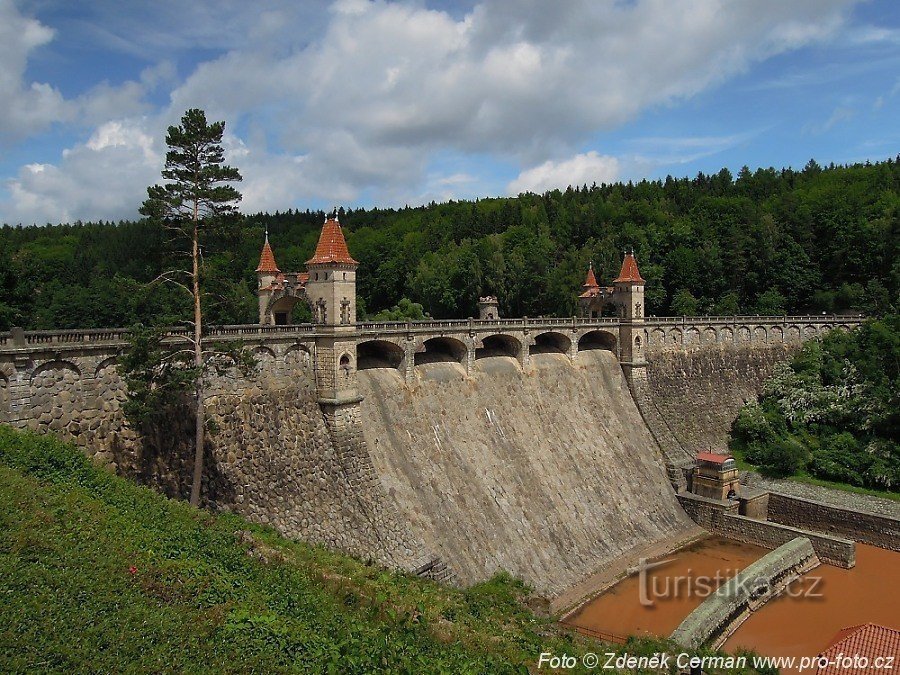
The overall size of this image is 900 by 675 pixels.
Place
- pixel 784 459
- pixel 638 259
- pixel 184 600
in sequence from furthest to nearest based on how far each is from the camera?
pixel 638 259 → pixel 784 459 → pixel 184 600

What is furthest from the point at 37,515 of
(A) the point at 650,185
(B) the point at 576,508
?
(A) the point at 650,185

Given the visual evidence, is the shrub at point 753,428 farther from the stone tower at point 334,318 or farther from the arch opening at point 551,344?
the stone tower at point 334,318

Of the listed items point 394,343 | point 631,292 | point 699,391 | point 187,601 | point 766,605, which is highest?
point 631,292

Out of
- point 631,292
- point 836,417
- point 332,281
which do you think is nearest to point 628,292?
point 631,292

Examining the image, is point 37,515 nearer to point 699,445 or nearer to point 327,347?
point 327,347

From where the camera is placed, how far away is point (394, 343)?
33.7 m

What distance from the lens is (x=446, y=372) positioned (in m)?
37.1

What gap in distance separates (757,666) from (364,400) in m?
20.2

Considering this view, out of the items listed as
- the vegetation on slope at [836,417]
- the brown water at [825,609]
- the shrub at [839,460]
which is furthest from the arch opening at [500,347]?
the shrub at [839,460]

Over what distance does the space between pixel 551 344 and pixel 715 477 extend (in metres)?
14.7

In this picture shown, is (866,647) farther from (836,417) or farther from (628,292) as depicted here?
(836,417)

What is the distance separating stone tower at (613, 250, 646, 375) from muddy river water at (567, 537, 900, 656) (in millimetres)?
15094
